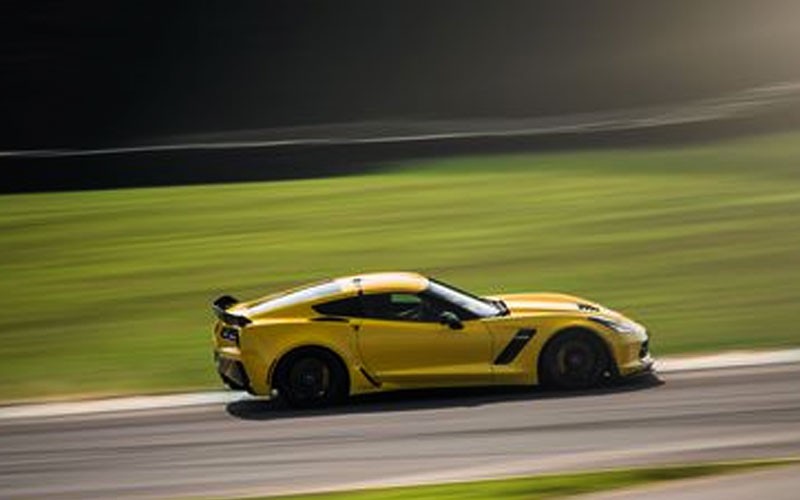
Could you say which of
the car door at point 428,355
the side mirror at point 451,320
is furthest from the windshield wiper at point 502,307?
the side mirror at point 451,320

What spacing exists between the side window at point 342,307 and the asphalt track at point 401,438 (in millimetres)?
809

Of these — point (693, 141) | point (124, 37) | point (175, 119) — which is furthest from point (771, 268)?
point (124, 37)

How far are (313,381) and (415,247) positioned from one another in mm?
10553

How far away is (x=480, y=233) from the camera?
2664 cm

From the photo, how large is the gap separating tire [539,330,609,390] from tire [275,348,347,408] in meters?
1.81

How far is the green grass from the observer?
11.2 meters

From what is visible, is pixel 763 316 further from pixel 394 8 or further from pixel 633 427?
pixel 394 8

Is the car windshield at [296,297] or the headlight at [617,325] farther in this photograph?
the car windshield at [296,297]

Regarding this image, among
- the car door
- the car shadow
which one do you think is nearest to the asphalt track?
the car shadow

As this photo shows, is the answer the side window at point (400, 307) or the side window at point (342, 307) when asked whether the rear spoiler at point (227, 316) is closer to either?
the side window at point (342, 307)

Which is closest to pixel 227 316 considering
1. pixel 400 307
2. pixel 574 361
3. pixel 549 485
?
pixel 400 307

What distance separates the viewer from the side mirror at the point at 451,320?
15.4 m

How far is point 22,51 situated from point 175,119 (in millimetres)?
4893

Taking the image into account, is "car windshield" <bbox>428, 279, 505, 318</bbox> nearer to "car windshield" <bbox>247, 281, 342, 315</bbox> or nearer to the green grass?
"car windshield" <bbox>247, 281, 342, 315</bbox>
